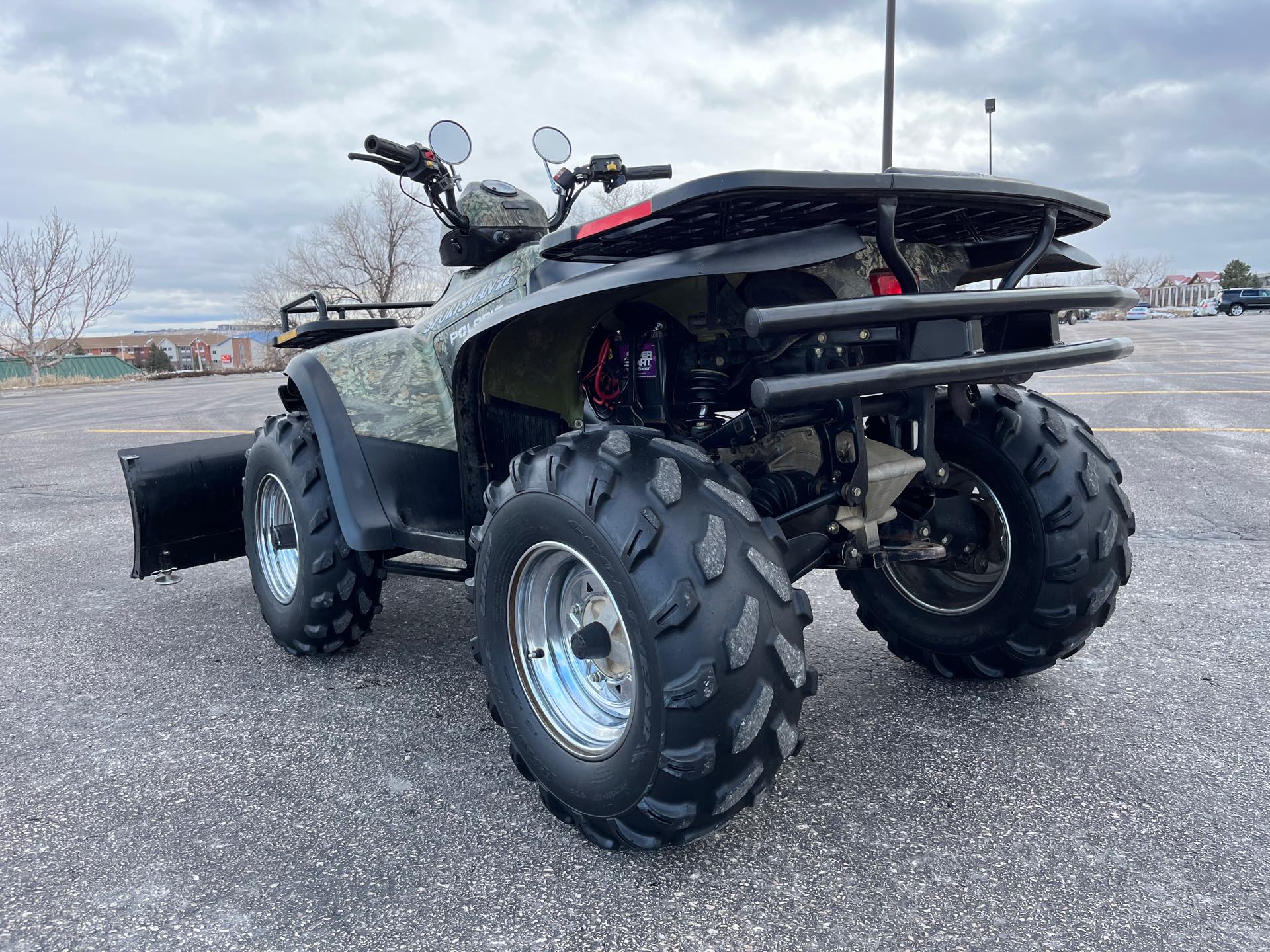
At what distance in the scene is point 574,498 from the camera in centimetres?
228

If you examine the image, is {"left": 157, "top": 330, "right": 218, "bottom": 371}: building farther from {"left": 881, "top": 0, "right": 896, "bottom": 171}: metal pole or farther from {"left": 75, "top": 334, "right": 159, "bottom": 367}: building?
{"left": 881, "top": 0, "right": 896, "bottom": 171}: metal pole

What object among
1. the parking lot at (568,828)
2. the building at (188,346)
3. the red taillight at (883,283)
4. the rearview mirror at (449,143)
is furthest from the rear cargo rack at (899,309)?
the building at (188,346)

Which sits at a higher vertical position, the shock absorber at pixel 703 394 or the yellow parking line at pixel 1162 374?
A: the shock absorber at pixel 703 394

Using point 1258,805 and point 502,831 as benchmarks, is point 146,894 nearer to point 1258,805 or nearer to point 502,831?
point 502,831

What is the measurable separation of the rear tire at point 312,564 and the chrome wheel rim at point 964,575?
2011 millimetres

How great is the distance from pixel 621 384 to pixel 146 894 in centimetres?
191

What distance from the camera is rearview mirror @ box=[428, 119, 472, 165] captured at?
3676 millimetres

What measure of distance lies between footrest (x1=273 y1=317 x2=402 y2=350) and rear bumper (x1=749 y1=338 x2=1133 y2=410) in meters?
2.47

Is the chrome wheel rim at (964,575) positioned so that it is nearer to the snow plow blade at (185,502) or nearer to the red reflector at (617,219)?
Result: the red reflector at (617,219)

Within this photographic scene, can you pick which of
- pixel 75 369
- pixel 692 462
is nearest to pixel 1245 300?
pixel 75 369

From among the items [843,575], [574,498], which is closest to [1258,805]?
[843,575]

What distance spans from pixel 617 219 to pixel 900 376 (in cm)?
76

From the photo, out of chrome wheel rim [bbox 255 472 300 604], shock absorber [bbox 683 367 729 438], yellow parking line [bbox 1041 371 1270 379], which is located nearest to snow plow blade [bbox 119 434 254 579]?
chrome wheel rim [bbox 255 472 300 604]

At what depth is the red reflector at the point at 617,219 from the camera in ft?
6.82
